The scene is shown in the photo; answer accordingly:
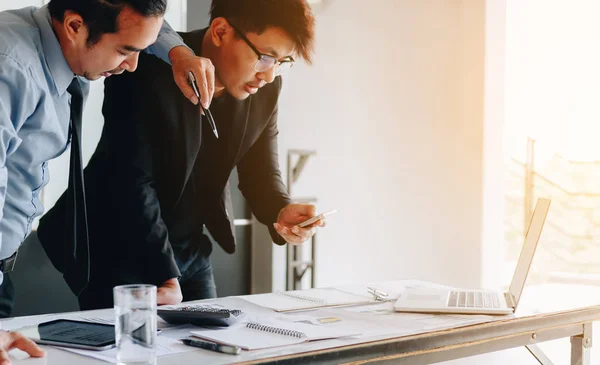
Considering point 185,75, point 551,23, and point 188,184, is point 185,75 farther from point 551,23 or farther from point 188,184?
point 551,23

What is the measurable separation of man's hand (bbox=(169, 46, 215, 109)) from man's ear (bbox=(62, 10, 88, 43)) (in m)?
0.60

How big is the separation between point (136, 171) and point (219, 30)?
61 cm

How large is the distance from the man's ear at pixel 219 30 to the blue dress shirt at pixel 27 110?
83cm

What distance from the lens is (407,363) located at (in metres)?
1.48

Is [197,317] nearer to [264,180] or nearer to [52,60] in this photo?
[52,60]

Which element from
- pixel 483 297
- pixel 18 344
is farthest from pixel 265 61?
pixel 18 344

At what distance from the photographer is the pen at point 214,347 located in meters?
1.28

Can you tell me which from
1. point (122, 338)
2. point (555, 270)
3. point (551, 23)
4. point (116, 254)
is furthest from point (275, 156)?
point (551, 23)

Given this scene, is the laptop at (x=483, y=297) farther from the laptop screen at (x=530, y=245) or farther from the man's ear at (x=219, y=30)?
the man's ear at (x=219, y=30)

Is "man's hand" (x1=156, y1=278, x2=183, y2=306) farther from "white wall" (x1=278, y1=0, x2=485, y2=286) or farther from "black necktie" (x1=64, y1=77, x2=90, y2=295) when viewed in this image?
"white wall" (x1=278, y1=0, x2=485, y2=286)

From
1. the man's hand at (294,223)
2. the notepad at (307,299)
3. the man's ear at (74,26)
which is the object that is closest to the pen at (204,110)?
the man's hand at (294,223)

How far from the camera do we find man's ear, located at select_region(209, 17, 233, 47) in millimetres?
2521

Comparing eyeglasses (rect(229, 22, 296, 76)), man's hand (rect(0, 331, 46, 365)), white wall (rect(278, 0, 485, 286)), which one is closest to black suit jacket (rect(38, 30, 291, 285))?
eyeglasses (rect(229, 22, 296, 76))

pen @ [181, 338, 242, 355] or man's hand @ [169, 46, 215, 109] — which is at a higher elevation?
man's hand @ [169, 46, 215, 109]
